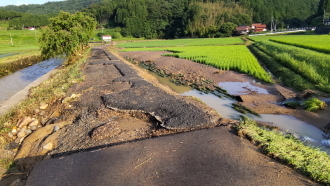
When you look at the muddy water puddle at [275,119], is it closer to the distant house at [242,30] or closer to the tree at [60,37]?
the tree at [60,37]

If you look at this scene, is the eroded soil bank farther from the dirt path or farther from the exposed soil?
the exposed soil

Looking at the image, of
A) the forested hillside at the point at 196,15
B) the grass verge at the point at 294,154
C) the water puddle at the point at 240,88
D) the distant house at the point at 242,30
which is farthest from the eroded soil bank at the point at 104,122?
the forested hillside at the point at 196,15

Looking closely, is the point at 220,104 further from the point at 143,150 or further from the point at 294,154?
the point at 143,150

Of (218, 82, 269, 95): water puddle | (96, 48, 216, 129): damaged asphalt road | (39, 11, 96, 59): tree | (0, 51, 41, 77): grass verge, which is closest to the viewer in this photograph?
(96, 48, 216, 129): damaged asphalt road

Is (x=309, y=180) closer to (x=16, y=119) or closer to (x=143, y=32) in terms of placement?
(x=16, y=119)

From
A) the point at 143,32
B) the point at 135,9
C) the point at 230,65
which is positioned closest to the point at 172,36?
the point at 143,32

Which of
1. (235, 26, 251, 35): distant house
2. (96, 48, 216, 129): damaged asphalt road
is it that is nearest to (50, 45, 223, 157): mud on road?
(96, 48, 216, 129): damaged asphalt road

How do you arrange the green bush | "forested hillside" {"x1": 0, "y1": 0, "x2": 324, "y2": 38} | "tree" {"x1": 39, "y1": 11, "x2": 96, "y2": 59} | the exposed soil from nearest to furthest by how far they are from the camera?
the exposed soil, the green bush, "tree" {"x1": 39, "y1": 11, "x2": 96, "y2": 59}, "forested hillside" {"x1": 0, "y1": 0, "x2": 324, "y2": 38}
